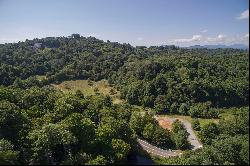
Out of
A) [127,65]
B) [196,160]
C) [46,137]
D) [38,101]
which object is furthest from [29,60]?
[196,160]

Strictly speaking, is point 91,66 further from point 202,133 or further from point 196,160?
point 196,160

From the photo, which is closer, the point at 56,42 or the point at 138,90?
the point at 138,90

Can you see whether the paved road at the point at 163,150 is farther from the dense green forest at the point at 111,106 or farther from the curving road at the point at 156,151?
the dense green forest at the point at 111,106

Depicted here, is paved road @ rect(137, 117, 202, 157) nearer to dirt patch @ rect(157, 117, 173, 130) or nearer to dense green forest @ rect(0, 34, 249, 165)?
dense green forest @ rect(0, 34, 249, 165)

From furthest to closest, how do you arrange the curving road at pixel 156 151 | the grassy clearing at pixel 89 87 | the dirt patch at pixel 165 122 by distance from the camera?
the grassy clearing at pixel 89 87, the dirt patch at pixel 165 122, the curving road at pixel 156 151

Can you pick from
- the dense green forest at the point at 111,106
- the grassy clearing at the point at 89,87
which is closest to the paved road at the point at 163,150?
the dense green forest at the point at 111,106

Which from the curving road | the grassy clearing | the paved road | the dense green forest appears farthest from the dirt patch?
the grassy clearing
